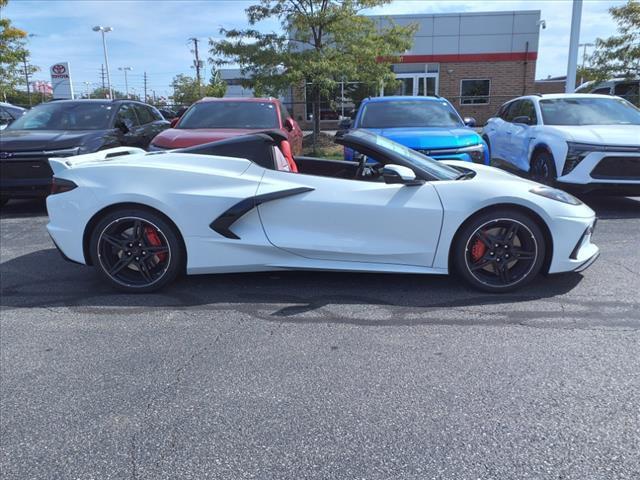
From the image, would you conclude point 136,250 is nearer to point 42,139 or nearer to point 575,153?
point 42,139

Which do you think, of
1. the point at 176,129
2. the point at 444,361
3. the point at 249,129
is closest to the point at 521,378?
the point at 444,361

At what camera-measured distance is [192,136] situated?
7.22 meters

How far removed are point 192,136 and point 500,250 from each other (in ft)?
15.3

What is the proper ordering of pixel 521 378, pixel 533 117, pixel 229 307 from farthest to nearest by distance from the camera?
1. pixel 533 117
2. pixel 229 307
3. pixel 521 378

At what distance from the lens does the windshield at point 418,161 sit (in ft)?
14.2

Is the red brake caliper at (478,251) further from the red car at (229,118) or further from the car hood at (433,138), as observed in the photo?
the red car at (229,118)

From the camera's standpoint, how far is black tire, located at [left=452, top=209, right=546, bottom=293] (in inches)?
162

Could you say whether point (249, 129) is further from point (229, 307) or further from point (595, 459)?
point (595, 459)

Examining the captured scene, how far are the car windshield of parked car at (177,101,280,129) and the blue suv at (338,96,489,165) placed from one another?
147 centimetres

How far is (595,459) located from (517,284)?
2.08 m

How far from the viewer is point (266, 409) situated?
2.69m

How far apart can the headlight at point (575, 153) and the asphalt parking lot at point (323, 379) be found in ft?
9.02

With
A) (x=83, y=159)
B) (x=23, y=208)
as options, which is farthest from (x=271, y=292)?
(x=23, y=208)

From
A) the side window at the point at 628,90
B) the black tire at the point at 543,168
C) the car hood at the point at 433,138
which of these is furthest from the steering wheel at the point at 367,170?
the side window at the point at 628,90
